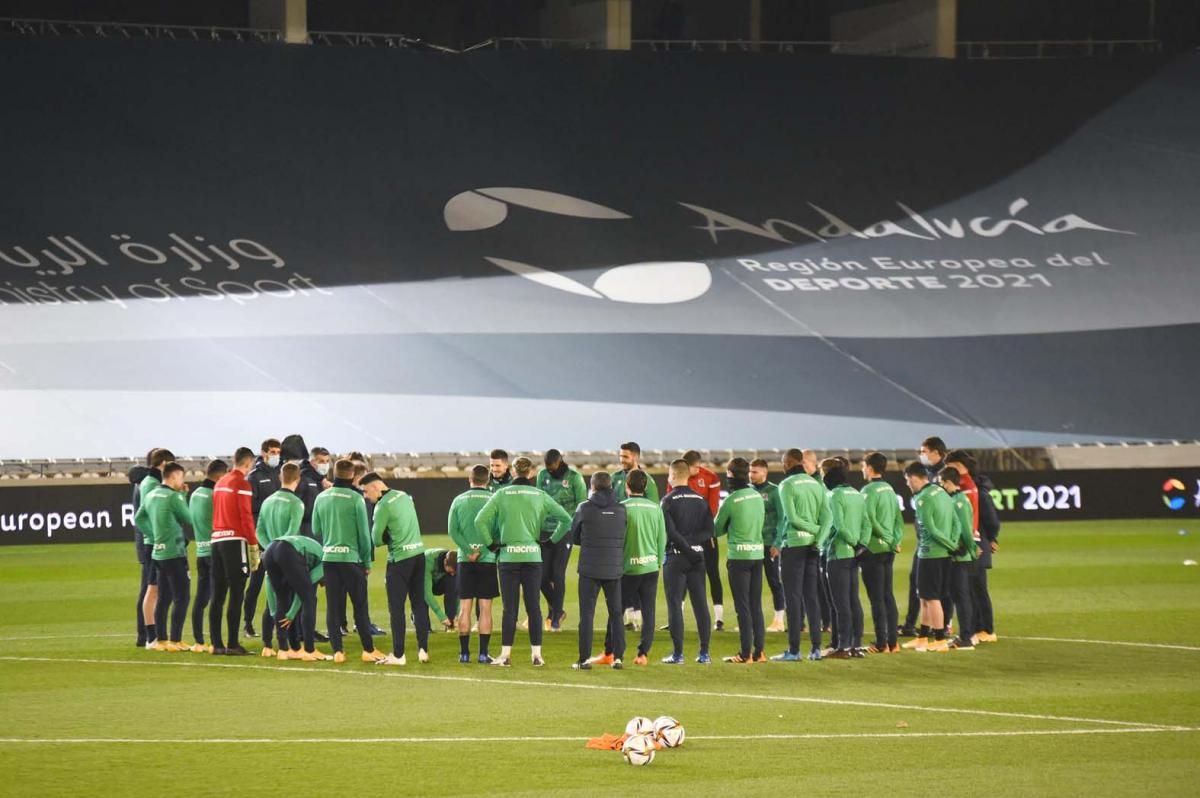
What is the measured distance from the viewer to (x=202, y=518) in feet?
57.4

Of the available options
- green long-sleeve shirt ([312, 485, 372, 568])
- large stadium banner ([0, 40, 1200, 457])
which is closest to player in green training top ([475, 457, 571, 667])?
green long-sleeve shirt ([312, 485, 372, 568])

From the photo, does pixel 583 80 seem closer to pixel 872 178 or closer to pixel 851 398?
pixel 872 178

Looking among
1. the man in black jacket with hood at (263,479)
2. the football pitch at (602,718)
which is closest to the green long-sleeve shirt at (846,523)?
the football pitch at (602,718)

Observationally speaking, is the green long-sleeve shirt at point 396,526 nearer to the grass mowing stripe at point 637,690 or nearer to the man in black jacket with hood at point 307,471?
the grass mowing stripe at point 637,690

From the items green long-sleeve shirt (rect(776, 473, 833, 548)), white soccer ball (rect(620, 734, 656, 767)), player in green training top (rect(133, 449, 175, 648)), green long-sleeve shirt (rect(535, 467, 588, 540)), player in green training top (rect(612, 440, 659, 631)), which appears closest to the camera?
white soccer ball (rect(620, 734, 656, 767))

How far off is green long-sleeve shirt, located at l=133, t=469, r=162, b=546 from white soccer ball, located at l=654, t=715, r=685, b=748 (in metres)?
7.81

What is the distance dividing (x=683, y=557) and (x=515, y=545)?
165 cm

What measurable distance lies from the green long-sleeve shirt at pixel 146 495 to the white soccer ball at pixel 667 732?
7.81m

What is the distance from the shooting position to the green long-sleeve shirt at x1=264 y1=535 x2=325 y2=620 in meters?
16.6

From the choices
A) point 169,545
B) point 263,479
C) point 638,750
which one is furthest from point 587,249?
point 638,750

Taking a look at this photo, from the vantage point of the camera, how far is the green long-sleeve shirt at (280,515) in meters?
16.5

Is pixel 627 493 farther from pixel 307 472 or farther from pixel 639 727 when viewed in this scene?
pixel 639 727

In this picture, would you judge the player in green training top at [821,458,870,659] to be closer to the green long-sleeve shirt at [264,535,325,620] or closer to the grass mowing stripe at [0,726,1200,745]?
the grass mowing stripe at [0,726,1200,745]

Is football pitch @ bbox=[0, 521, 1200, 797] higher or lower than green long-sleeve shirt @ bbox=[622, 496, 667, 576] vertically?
lower
